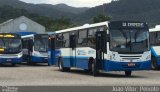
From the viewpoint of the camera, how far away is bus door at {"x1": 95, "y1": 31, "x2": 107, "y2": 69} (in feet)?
83.3

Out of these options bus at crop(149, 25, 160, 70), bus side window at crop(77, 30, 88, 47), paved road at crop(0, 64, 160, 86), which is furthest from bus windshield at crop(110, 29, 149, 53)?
bus at crop(149, 25, 160, 70)

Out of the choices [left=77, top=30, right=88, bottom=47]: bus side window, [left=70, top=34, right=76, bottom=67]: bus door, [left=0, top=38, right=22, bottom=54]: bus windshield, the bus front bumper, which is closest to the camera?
the bus front bumper

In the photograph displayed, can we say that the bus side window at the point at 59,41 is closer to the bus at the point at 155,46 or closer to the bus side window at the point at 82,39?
the bus side window at the point at 82,39

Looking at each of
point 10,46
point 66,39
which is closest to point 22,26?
point 10,46

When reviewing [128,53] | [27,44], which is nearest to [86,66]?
[128,53]

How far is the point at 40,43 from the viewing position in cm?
4481

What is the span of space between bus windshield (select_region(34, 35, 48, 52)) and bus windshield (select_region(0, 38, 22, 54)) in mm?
2576

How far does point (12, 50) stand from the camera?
42156 mm

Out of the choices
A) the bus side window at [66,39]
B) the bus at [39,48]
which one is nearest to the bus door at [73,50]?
the bus side window at [66,39]

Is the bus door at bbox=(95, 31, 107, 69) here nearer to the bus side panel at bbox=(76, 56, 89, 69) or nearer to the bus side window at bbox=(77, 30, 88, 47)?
the bus side panel at bbox=(76, 56, 89, 69)

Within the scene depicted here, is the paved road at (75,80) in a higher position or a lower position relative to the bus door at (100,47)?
lower

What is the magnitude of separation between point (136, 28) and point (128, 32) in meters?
0.52

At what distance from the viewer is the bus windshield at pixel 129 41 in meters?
25.0

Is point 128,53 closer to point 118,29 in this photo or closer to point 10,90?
point 118,29
